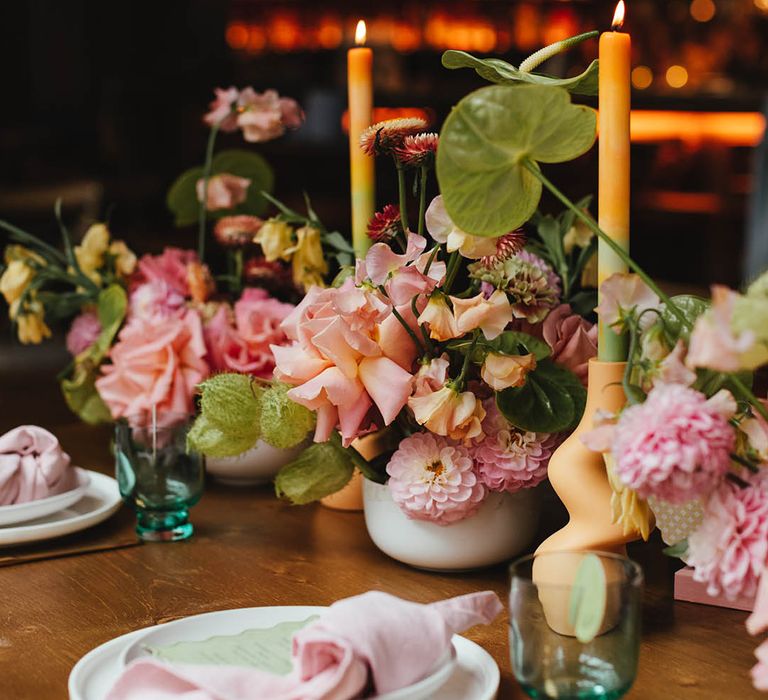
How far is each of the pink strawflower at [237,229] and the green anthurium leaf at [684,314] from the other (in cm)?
53

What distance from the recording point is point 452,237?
0.77m

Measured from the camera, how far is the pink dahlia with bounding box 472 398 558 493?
870 mm

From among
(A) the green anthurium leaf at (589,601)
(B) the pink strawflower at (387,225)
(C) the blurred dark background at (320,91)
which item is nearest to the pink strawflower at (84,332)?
(B) the pink strawflower at (387,225)

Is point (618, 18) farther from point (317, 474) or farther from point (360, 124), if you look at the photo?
point (317, 474)

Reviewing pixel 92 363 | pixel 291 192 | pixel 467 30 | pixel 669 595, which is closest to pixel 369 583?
pixel 669 595

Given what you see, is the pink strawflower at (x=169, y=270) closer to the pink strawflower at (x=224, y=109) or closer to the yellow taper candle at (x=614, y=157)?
the pink strawflower at (x=224, y=109)

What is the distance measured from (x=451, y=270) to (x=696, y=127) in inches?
158

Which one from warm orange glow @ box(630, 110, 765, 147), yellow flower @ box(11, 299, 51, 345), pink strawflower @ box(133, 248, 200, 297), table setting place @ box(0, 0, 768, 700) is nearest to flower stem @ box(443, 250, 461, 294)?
table setting place @ box(0, 0, 768, 700)

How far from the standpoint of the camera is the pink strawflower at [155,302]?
1.22 meters

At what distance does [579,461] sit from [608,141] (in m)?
0.21

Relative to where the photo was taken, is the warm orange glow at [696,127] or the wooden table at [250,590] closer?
the wooden table at [250,590]

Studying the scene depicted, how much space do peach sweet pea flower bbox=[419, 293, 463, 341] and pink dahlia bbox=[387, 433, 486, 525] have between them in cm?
10

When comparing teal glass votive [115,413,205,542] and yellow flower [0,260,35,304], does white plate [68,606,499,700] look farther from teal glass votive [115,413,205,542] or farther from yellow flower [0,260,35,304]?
yellow flower [0,260,35,304]

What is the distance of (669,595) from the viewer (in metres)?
0.88
